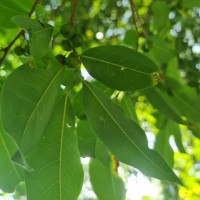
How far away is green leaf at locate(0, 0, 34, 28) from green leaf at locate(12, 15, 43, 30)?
6.6 inches

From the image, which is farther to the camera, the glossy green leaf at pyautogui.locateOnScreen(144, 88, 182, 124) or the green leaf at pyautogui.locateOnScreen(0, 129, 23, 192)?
the glossy green leaf at pyautogui.locateOnScreen(144, 88, 182, 124)

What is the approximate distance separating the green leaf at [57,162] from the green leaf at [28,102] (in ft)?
0.20

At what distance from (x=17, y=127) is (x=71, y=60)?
0.68ft

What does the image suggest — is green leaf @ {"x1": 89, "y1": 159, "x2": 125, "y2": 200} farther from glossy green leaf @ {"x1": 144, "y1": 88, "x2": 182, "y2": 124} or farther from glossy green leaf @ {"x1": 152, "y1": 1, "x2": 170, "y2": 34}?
glossy green leaf @ {"x1": 152, "y1": 1, "x2": 170, "y2": 34}

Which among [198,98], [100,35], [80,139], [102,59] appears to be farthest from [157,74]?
[100,35]

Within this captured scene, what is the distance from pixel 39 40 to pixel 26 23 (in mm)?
53

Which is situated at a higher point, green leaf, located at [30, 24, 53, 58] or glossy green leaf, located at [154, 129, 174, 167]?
glossy green leaf, located at [154, 129, 174, 167]

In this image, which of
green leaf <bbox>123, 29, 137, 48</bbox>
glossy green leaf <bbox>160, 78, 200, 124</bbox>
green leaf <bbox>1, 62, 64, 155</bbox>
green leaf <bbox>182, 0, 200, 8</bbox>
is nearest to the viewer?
green leaf <bbox>1, 62, 64, 155</bbox>

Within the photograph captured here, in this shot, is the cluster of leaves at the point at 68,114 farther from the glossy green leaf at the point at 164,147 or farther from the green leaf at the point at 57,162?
the glossy green leaf at the point at 164,147

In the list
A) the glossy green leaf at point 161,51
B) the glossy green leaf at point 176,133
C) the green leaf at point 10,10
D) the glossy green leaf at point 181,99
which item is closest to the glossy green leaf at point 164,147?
the glossy green leaf at point 176,133

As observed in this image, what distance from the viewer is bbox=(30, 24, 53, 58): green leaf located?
75 centimetres

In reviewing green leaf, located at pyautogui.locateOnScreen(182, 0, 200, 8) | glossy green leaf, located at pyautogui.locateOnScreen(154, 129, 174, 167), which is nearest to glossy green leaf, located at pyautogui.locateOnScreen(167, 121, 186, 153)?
glossy green leaf, located at pyautogui.locateOnScreen(154, 129, 174, 167)

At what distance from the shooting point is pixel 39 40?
2.50 ft

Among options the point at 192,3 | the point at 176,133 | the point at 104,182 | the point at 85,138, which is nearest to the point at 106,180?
the point at 104,182
